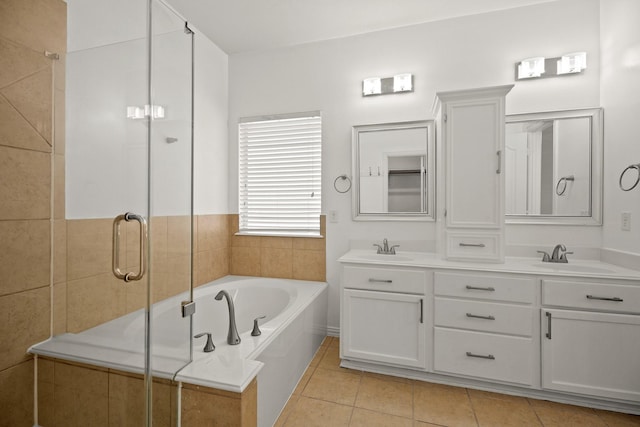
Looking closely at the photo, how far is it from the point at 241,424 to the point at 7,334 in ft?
3.41

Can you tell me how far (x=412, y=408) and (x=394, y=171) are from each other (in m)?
1.69

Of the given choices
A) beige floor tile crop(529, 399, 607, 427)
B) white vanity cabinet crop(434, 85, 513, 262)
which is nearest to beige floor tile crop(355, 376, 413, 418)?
beige floor tile crop(529, 399, 607, 427)

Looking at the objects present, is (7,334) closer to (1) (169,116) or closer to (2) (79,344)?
(2) (79,344)

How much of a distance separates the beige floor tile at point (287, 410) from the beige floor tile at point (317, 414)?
2 centimetres

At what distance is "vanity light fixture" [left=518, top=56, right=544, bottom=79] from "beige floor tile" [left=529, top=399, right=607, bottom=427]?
2.22 metres

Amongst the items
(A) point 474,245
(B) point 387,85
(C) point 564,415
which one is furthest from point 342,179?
(C) point 564,415

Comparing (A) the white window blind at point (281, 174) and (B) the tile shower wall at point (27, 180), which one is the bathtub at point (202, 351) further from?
(A) the white window blind at point (281, 174)

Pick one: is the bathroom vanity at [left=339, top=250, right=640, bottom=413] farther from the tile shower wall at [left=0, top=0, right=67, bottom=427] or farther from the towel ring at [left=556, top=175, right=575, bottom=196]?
the tile shower wall at [left=0, top=0, right=67, bottom=427]

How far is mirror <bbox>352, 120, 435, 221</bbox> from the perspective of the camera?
2418mm

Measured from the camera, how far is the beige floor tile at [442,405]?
1604 millimetres

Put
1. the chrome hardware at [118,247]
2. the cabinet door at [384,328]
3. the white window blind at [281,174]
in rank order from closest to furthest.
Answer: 1. the chrome hardware at [118,247]
2. the cabinet door at [384,328]
3. the white window blind at [281,174]

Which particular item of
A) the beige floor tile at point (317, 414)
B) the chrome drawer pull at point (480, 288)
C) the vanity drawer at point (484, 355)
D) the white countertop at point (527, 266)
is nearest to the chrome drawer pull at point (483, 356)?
the vanity drawer at point (484, 355)

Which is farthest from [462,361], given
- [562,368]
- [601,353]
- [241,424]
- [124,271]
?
[124,271]

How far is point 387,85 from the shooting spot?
8.16 ft
